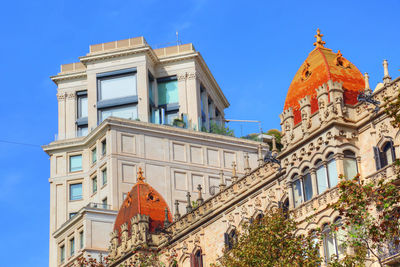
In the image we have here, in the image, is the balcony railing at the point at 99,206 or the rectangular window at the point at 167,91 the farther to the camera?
the rectangular window at the point at 167,91

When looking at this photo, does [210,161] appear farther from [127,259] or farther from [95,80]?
[127,259]

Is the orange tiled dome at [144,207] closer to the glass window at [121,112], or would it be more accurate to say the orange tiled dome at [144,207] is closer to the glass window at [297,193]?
the glass window at [297,193]

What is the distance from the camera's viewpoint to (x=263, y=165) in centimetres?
4991

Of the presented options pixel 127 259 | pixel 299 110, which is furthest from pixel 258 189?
pixel 127 259

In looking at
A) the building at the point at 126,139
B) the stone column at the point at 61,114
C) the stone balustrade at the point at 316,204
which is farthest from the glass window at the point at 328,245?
the stone column at the point at 61,114

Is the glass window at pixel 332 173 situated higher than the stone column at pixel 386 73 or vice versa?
the stone column at pixel 386 73

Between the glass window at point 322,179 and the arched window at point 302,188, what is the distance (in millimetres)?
708

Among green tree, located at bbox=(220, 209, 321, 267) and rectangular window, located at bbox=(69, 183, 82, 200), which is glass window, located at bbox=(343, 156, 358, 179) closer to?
green tree, located at bbox=(220, 209, 321, 267)

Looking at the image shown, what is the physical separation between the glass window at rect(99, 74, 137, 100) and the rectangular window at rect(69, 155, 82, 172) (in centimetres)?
703

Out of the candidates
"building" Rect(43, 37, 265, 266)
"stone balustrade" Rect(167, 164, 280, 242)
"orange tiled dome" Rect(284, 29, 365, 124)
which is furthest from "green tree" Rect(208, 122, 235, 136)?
"orange tiled dome" Rect(284, 29, 365, 124)

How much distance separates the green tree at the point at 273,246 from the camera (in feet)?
124

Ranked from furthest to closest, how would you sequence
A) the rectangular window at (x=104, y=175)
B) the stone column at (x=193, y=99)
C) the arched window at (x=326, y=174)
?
the stone column at (x=193, y=99) < the rectangular window at (x=104, y=175) < the arched window at (x=326, y=174)

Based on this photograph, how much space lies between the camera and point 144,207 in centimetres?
6259

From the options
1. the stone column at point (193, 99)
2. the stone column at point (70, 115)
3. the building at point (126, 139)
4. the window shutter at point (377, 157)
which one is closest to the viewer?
the window shutter at point (377, 157)
